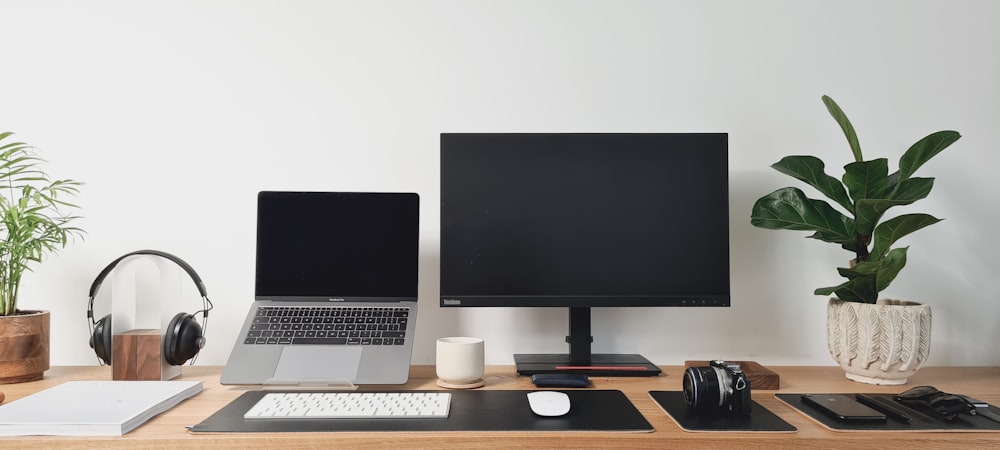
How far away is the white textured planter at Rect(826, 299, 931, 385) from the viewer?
130cm

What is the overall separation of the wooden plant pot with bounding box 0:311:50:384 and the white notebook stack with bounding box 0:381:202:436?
0.52ft

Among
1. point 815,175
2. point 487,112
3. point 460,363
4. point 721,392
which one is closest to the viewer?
point 721,392

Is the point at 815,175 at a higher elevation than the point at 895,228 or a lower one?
higher

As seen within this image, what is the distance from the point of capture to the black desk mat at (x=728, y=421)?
3.33 ft

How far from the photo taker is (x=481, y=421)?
3.44 ft

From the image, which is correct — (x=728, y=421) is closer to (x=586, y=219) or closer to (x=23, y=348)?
(x=586, y=219)

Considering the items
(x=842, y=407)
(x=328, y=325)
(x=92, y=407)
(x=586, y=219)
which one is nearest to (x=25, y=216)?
(x=92, y=407)

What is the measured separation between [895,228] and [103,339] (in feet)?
5.36

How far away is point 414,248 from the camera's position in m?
1.46

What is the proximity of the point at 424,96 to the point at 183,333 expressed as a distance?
0.76 metres

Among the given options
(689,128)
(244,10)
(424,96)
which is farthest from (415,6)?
(689,128)

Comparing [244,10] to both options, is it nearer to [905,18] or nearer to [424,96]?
[424,96]

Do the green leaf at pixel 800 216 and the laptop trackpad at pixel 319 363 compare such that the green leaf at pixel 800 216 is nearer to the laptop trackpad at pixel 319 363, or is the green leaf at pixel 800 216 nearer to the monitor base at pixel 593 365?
the monitor base at pixel 593 365

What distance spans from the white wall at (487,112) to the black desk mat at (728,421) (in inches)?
18.5
